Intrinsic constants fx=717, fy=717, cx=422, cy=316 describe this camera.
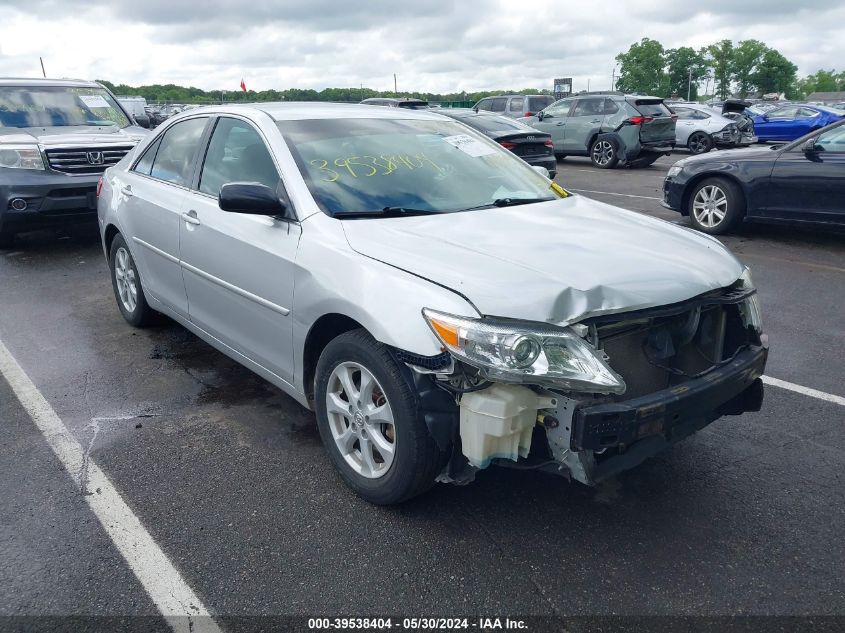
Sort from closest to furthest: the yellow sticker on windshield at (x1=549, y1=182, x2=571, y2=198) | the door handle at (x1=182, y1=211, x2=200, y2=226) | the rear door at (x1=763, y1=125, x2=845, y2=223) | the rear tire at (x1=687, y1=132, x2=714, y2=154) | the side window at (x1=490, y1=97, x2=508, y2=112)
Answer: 1. the door handle at (x1=182, y1=211, x2=200, y2=226)
2. the yellow sticker on windshield at (x1=549, y1=182, x2=571, y2=198)
3. the rear door at (x1=763, y1=125, x2=845, y2=223)
4. the rear tire at (x1=687, y1=132, x2=714, y2=154)
5. the side window at (x1=490, y1=97, x2=508, y2=112)

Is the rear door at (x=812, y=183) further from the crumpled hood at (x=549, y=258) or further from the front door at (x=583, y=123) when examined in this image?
the front door at (x=583, y=123)

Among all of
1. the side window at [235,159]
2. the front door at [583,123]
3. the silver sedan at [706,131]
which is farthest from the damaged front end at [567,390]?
the silver sedan at [706,131]

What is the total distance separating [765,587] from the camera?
8.61 ft

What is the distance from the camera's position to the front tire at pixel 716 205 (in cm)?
862

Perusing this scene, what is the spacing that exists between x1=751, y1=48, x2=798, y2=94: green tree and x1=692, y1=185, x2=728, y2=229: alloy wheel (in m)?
126

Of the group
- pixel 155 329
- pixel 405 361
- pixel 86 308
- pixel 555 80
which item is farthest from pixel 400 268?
pixel 555 80

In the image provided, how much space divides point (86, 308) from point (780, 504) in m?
5.48

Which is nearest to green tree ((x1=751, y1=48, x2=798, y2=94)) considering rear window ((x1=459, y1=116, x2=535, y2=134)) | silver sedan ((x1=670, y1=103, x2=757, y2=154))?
silver sedan ((x1=670, y1=103, x2=757, y2=154))

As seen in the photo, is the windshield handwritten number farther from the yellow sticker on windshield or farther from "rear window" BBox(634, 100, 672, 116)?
"rear window" BBox(634, 100, 672, 116)

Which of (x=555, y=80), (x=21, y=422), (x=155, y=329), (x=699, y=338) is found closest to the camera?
(x=699, y=338)

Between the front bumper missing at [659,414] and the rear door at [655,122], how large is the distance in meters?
15.0

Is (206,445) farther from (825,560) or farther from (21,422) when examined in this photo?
(825,560)

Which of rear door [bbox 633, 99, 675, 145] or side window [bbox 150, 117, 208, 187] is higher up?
side window [bbox 150, 117, 208, 187]

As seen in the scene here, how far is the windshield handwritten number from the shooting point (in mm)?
3562
